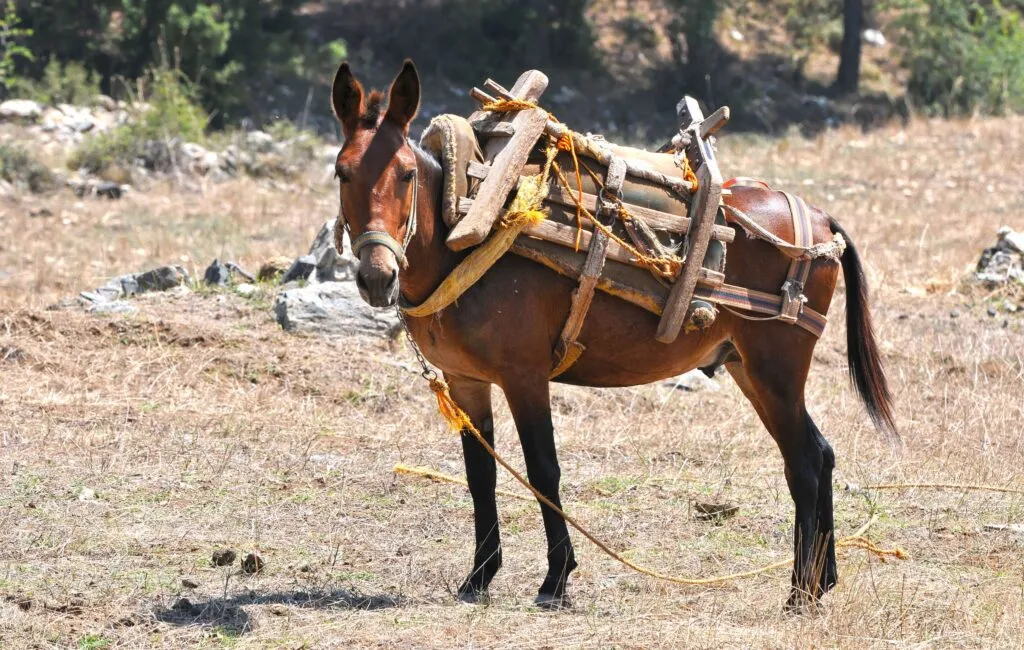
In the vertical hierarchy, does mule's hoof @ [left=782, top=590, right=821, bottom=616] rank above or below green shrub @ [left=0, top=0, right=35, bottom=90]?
above

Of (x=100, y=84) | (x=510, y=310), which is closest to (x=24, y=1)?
(x=100, y=84)

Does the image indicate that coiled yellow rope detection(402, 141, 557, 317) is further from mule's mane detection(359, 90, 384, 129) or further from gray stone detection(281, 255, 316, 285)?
gray stone detection(281, 255, 316, 285)

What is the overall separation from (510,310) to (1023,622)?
247 centimetres

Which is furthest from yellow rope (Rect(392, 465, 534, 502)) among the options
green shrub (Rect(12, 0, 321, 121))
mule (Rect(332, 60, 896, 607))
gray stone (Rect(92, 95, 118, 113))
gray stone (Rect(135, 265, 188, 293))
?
gray stone (Rect(92, 95, 118, 113))

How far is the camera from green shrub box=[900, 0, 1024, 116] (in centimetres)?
2945

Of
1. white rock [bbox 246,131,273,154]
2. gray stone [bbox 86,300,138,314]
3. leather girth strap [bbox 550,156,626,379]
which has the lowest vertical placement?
white rock [bbox 246,131,273,154]

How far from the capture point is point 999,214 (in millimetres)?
17422

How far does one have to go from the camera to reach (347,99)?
17.1 feet

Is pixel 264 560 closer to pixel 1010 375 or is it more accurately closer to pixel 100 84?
pixel 1010 375

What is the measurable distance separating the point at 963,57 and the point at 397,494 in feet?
89.8

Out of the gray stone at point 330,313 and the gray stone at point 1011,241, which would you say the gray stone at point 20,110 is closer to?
the gray stone at point 330,313

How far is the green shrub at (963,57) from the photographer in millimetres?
29453

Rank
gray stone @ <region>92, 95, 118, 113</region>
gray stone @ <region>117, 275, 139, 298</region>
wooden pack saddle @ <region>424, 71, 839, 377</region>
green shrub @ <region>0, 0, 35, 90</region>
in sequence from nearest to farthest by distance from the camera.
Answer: wooden pack saddle @ <region>424, 71, 839, 377</region>
gray stone @ <region>117, 275, 139, 298</region>
green shrub @ <region>0, 0, 35, 90</region>
gray stone @ <region>92, 95, 118, 113</region>

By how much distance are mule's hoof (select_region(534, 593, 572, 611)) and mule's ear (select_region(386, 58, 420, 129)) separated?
215 centimetres
